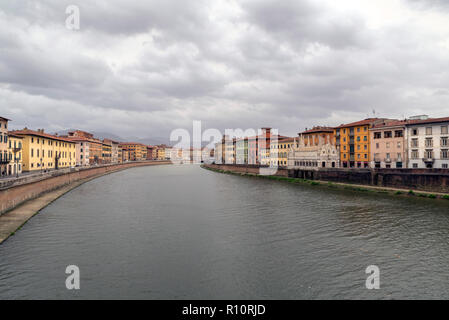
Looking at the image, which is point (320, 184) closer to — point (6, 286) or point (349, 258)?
point (349, 258)

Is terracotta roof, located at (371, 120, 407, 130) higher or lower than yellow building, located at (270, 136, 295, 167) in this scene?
higher

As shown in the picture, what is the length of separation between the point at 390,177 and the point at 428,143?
41.6 ft

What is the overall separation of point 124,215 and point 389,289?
25.4m

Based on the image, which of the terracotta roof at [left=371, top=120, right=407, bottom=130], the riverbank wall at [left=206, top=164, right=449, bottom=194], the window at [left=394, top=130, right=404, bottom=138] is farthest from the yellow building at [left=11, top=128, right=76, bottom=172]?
the window at [left=394, top=130, right=404, bottom=138]

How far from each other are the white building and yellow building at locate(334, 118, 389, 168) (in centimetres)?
1169

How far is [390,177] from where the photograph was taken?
51938 mm

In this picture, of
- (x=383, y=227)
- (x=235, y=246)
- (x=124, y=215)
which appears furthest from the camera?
(x=124, y=215)

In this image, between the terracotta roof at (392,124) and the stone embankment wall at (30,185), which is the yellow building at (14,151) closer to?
the stone embankment wall at (30,185)

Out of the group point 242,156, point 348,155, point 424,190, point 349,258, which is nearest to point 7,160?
point 349,258

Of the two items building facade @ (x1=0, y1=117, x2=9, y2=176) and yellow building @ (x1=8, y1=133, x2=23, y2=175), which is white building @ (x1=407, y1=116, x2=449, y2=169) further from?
yellow building @ (x1=8, y1=133, x2=23, y2=175)

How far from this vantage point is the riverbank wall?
44188mm

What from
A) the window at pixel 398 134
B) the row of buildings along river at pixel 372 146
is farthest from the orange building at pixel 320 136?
the window at pixel 398 134

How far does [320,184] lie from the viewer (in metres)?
64.3

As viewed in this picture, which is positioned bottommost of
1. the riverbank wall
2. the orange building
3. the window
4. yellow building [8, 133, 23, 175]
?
the riverbank wall
